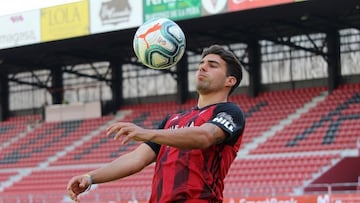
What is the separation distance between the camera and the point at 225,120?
4.45 meters

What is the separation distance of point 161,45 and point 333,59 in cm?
1972

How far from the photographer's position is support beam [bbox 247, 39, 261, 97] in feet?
88.6

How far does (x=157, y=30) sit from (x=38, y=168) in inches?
892

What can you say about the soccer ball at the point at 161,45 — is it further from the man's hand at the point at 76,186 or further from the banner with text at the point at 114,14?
the banner with text at the point at 114,14

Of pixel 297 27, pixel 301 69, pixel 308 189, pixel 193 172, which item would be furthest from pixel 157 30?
pixel 301 69

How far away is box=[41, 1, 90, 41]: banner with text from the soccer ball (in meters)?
16.9

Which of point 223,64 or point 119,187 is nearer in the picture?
point 223,64

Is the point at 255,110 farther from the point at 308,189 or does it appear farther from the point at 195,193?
the point at 195,193

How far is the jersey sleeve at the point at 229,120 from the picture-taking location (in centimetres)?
441

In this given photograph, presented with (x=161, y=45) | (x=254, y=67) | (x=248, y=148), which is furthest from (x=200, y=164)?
(x=254, y=67)

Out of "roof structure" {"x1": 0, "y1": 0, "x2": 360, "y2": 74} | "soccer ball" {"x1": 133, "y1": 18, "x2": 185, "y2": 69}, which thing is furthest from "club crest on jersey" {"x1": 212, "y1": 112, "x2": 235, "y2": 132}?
"roof structure" {"x1": 0, "y1": 0, "x2": 360, "y2": 74}

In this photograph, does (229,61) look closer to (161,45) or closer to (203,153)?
(203,153)

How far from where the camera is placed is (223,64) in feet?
15.1

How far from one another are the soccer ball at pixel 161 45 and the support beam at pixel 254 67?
20.7 m
